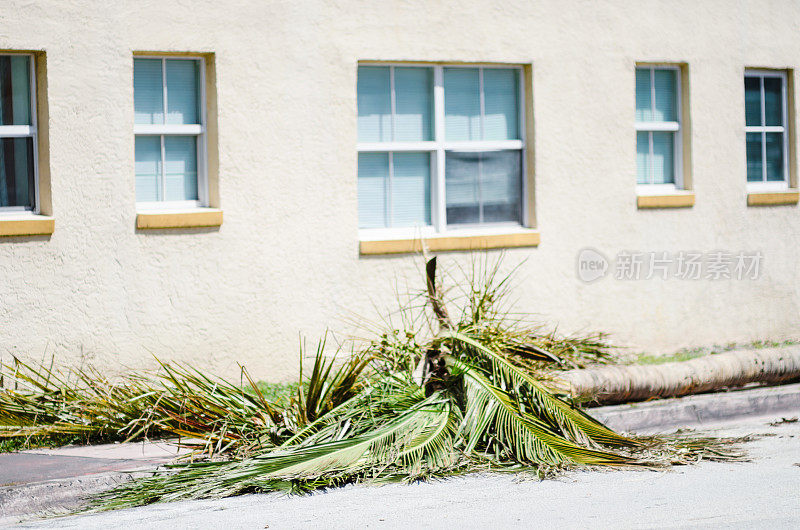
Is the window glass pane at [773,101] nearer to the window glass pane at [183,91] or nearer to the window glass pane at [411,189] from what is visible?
the window glass pane at [411,189]

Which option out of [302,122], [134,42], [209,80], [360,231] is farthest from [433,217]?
[134,42]

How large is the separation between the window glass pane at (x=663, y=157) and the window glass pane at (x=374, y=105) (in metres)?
3.34

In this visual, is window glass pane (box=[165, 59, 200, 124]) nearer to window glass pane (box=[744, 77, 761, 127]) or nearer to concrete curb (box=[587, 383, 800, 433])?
concrete curb (box=[587, 383, 800, 433])

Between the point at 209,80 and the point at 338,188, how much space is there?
156 centimetres

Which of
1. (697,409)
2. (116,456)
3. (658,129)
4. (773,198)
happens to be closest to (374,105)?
(658,129)

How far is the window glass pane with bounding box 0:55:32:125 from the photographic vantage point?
8781mm

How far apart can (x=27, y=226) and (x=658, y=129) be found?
270 inches

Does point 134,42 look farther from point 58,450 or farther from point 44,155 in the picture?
point 58,450

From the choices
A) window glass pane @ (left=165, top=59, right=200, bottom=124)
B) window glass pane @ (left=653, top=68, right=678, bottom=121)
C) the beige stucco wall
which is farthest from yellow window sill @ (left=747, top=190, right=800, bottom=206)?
window glass pane @ (left=165, top=59, right=200, bottom=124)

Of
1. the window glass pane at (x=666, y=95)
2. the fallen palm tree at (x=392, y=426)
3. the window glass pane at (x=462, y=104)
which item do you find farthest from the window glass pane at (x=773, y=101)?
the fallen palm tree at (x=392, y=426)

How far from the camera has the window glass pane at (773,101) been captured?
41.3ft

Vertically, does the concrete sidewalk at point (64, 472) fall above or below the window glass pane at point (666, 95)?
below

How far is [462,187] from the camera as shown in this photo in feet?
35.2

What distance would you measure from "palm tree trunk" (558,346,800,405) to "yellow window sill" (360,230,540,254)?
6.59 ft
